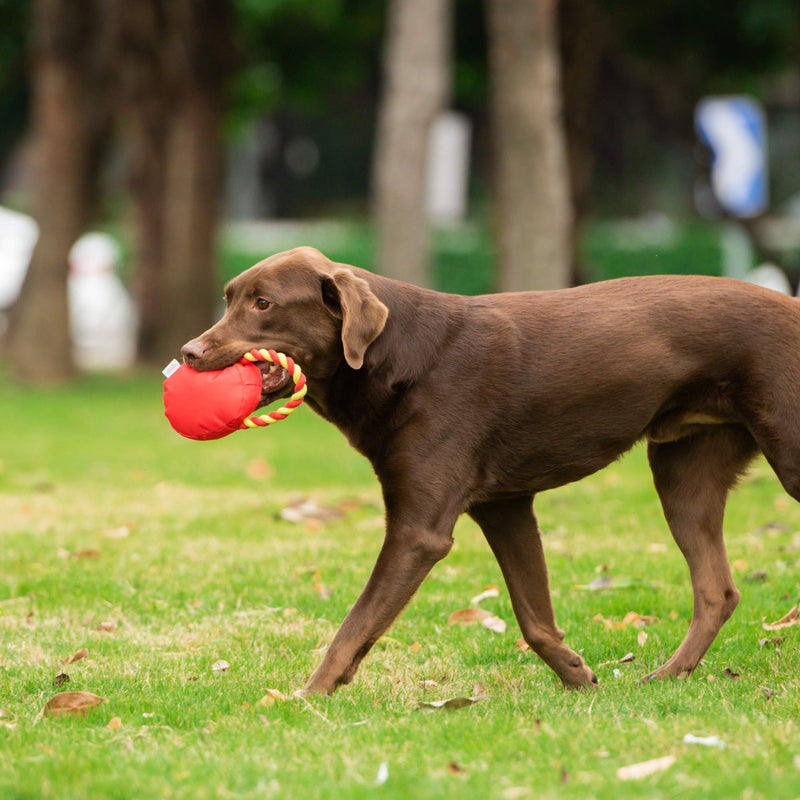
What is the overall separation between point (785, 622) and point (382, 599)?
1869 mm

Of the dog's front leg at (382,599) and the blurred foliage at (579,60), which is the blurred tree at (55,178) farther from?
the dog's front leg at (382,599)

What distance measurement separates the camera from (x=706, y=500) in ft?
16.1

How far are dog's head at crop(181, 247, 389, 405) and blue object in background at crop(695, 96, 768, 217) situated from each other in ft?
62.8

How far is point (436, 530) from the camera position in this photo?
4359mm

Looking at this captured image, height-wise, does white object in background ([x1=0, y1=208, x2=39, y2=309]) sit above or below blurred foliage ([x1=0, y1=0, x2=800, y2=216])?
below

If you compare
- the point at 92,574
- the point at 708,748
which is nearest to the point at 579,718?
the point at 708,748

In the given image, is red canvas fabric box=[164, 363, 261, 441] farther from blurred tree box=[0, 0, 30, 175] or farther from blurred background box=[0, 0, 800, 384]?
blurred tree box=[0, 0, 30, 175]

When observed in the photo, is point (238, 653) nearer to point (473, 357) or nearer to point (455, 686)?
point (455, 686)

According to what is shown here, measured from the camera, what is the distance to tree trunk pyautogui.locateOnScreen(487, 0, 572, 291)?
1202 centimetres

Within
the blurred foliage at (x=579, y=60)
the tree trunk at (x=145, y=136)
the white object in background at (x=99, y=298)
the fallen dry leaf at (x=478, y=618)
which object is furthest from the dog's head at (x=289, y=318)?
the white object in background at (x=99, y=298)

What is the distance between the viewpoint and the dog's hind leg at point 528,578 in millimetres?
4617

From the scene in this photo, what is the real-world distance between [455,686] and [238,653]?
0.91 m

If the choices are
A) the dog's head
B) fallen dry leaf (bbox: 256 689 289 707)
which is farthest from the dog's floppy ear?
fallen dry leaf (bbox: 256 689 289 707)

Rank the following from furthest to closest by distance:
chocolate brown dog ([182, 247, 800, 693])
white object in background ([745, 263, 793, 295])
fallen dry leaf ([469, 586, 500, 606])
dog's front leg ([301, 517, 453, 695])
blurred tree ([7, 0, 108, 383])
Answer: white object in background ([745, 263, 793, 295]) → blurred tree ([7, 0, 108, 383]) → fallen dry leaf ([469, 586, 500, 606]) → chocolate brown dog ([182, 247, 800, 693]) → dog's front leg ([301, 517, 453, 695])
